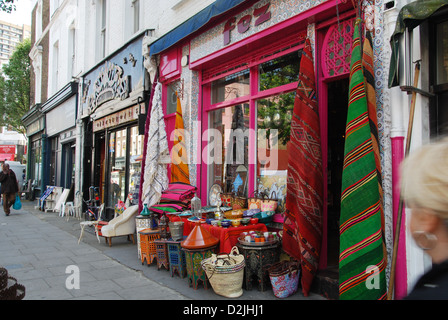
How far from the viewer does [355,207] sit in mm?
3596

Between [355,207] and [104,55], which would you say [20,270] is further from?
[104,55]

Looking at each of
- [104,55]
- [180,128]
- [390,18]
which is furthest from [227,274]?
[104,55]

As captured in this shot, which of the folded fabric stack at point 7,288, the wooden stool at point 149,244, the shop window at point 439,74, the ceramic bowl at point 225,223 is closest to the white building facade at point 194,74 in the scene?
the shop window at point 439,74

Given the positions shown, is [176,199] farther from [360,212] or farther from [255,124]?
[360,212]

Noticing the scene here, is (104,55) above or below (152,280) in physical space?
above

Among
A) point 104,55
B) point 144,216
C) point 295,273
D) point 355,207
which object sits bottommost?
point 295,273

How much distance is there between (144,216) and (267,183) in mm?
2518

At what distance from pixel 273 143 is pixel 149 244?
2.74 meters

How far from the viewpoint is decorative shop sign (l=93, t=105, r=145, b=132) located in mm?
9750

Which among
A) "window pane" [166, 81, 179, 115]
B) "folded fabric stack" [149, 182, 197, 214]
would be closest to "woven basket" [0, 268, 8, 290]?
"folded fabric stack" [149, 182, 197, 214]

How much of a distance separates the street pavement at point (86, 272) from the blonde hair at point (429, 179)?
134 inches

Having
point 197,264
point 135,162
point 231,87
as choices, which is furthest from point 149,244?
point 135,162

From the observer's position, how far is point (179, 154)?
7.61 metres

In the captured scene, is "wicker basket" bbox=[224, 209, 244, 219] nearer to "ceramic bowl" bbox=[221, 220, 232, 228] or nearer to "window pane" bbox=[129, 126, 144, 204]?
"ceramic bowl" bbox=[221, 220, 232, 228]
